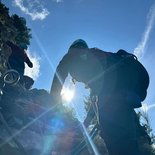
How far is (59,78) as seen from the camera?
344 cm

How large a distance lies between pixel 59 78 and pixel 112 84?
75 centimetres

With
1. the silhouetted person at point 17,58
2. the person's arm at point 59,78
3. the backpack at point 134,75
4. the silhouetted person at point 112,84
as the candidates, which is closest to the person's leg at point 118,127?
the silhouetted person at point 112,84

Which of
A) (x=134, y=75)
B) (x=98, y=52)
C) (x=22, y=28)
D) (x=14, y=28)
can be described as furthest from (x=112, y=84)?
(x=22, y=28)

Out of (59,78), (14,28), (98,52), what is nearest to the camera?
(59,78)

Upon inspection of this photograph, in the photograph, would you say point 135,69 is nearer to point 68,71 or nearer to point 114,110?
point 114,110

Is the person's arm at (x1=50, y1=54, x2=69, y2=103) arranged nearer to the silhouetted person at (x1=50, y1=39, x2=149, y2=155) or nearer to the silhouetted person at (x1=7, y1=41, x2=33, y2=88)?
the silhouetted person at (x1=50, y1=39, x2=149, y2=155)

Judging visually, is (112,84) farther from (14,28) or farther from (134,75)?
(14,28)

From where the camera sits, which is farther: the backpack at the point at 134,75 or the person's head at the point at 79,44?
the person's head at the point at 79,44

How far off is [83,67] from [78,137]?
5.15 metres

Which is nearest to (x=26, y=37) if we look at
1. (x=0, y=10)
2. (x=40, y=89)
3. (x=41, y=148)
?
(x=0, y=10)

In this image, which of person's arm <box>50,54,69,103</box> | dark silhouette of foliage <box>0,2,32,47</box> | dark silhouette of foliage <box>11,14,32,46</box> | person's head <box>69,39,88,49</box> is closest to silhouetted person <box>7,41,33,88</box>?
person's head <box>69,39,88,49</box>

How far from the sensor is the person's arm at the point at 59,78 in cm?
327

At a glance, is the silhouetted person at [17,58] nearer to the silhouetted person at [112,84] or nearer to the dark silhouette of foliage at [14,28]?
the silhouetted person at [112,84]

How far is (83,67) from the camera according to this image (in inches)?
152
